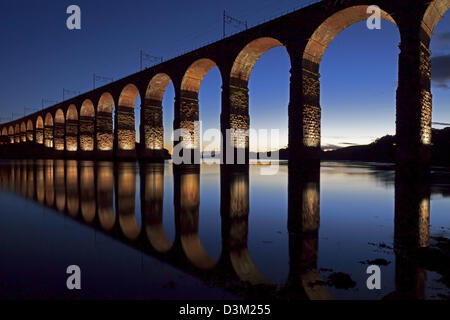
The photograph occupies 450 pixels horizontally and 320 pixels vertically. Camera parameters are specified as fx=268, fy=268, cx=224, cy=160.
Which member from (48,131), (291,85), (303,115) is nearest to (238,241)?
(303,115)

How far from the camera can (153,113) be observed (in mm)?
27609

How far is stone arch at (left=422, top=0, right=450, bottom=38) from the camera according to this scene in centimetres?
1147

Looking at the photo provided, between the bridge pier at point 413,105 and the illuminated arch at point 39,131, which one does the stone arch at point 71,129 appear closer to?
the illuminated arch at point 39,131

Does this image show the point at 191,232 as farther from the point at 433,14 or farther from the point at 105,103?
the point at 105,103

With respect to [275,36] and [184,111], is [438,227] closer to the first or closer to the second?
[275,36]

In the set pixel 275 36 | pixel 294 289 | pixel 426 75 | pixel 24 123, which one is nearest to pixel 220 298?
pixel 294 289

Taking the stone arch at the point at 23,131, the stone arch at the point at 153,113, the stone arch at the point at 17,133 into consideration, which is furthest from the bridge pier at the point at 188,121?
the stone arch at the point at 17,133

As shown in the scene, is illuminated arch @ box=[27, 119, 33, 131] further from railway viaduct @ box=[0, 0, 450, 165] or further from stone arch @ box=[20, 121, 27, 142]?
railway viaduct @ box=[0, 0, 450, 165]

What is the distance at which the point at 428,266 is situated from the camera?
2393 mm

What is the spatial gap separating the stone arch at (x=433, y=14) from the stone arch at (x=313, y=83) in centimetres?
312

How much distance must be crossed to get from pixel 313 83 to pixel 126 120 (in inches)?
→ 880

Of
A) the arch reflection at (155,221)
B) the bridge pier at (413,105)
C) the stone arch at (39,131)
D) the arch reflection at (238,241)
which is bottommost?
the arch reflection at (238,241)

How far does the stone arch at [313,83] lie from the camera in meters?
14.9

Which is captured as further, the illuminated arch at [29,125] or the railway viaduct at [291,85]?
the illuminated arch at [29,125]
